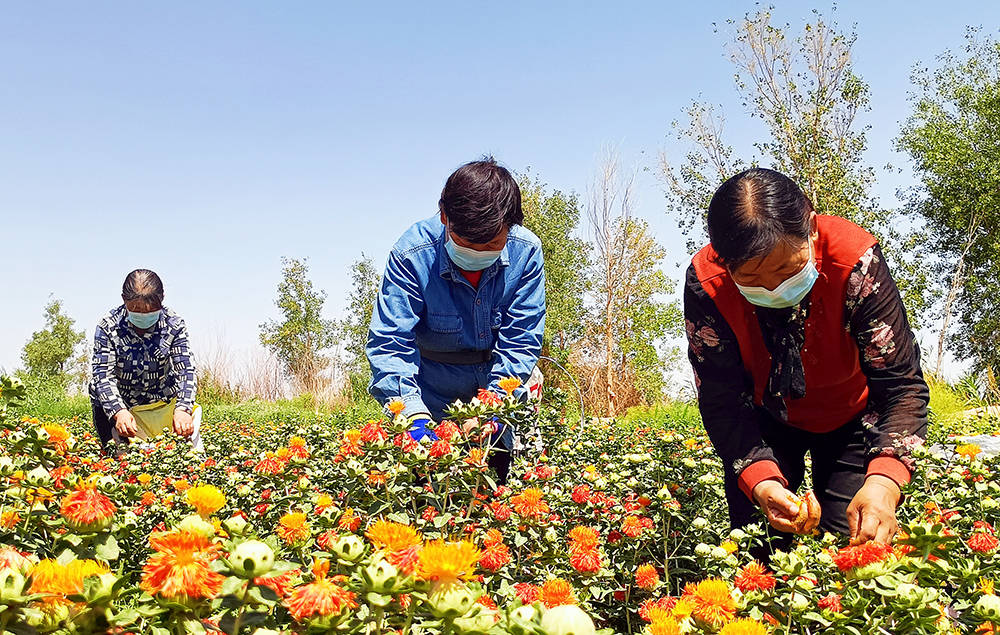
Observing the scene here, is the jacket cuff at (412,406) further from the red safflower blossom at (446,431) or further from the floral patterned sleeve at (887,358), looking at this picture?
the floral patterned sleeve at (887,358)

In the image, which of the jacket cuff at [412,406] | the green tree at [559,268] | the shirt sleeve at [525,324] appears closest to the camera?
the jacket cuff at [412,406]

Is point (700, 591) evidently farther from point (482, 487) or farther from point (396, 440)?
point (482, 487)

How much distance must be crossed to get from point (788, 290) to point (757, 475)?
55 centimetres

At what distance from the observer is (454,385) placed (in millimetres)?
3197

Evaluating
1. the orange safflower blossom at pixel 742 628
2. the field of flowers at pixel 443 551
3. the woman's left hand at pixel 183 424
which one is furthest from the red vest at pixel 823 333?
the woman's left hand at pixel 183 424

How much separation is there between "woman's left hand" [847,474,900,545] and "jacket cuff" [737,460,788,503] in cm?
26

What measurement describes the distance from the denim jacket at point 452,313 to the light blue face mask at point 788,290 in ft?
3.27

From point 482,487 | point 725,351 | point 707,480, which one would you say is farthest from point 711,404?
point 482,487

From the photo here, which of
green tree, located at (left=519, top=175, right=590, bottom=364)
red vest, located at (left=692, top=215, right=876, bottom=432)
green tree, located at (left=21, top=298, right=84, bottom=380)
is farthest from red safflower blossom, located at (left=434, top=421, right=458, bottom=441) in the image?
green tree, located at (left=21, top=298, right=84, bottom=380)

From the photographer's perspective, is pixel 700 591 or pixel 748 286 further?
pixel 748 286

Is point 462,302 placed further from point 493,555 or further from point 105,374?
point 105,374

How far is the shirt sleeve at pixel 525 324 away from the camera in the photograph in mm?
3115

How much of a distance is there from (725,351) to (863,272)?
0.48 meters

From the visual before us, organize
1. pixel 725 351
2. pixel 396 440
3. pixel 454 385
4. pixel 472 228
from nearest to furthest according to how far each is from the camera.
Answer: pixel 396 440, pixel 725 351, pixel 472 228, pixel 454 385
